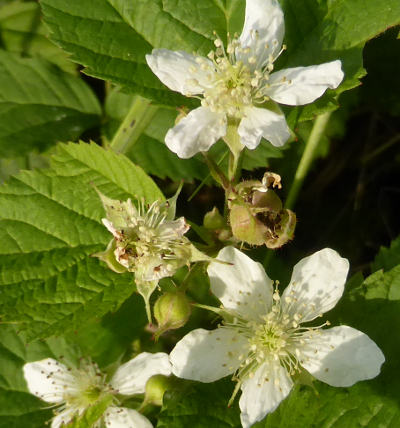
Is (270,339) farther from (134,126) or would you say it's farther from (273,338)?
(134,126)

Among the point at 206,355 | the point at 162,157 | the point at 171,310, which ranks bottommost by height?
the point at 206,355

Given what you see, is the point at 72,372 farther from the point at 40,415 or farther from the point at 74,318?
the point at 74,318

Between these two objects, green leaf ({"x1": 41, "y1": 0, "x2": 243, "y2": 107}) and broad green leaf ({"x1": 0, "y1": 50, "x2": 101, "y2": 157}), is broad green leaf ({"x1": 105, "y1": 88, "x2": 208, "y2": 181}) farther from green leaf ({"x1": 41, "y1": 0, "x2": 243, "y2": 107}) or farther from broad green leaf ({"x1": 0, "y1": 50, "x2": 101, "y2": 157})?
green leaf ({"x1": 41, "y1": 0, "x2": 243, "y2": 107})

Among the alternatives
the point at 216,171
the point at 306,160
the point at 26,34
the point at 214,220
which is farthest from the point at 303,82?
the point at 26,34

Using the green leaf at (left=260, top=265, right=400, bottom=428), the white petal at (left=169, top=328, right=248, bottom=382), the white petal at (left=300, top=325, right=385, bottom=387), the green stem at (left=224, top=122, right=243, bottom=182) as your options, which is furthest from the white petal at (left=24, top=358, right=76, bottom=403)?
the green stem at (left=224, top=122, right=243, bottom=182)

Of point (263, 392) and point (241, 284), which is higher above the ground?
point (241, 284)

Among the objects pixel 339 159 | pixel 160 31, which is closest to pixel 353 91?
pixel 339 159
